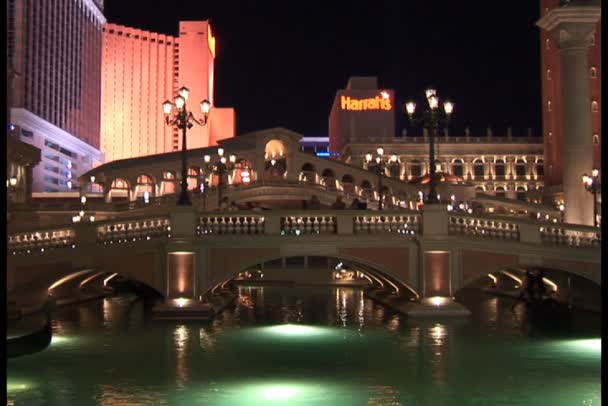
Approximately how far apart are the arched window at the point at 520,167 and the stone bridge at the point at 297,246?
86403 mm

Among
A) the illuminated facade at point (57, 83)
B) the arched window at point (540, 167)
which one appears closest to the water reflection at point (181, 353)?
the illuminated facade at point (57, 83)

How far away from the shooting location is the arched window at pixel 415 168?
351 feet

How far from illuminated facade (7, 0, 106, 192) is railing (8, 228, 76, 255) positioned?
219ft

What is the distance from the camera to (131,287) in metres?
41.2

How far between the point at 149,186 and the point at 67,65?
51282 millimetres

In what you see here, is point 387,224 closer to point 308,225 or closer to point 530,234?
point 308,225

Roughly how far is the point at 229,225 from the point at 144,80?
13777 cm

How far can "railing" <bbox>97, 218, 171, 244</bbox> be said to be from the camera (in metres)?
23.7

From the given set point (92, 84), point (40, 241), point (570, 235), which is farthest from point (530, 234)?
point (92, 84)

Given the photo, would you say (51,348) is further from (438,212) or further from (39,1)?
(39,1)

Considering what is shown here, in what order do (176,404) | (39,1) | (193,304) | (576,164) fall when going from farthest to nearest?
(39,1), (576,164), (193,304), (176,404)

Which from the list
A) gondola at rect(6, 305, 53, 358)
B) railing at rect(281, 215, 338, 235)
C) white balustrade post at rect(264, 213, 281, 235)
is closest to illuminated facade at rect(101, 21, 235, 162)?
railing at rect(281, 215, 338, 235)

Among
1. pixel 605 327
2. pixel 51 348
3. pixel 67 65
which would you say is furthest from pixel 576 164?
pixel 67 65

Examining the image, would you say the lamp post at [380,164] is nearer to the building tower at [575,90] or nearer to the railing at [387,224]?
the building tower at [575,90]
